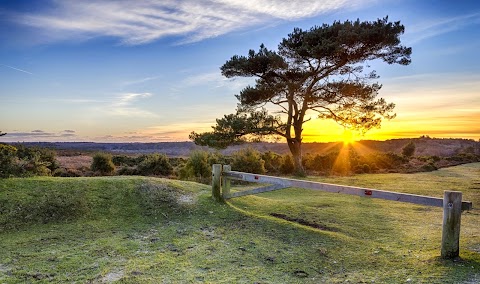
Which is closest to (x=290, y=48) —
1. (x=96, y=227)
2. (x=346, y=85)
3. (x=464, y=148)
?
(x=346, y=85)

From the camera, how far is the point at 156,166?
62.6ft

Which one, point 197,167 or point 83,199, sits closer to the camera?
point 83,199

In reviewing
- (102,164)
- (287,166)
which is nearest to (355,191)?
(287,166)

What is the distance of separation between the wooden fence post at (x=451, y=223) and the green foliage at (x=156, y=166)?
15.5m

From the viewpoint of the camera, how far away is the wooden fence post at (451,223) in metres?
4.80

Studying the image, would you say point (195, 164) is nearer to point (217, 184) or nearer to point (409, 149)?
point (217, 184)

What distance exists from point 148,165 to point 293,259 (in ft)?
A: 50.0

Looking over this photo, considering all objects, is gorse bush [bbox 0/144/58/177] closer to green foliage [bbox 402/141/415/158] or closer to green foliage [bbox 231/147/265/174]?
green foliage [bbox 231/147/265/174]

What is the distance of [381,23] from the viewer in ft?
57.5

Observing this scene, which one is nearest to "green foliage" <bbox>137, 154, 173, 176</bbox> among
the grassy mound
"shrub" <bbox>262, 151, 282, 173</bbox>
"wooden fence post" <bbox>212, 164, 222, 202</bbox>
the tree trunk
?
"shrub" <bbox>262, 151, 282, 173</bbox>

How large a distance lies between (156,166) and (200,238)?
13.8 m

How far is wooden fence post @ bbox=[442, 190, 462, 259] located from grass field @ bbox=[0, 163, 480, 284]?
0.61 ft

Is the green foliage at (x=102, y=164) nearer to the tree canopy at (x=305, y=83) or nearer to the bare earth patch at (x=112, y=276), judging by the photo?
the tree canopy at (x=305, y=83)

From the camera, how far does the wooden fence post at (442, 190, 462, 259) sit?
4.80 metres
